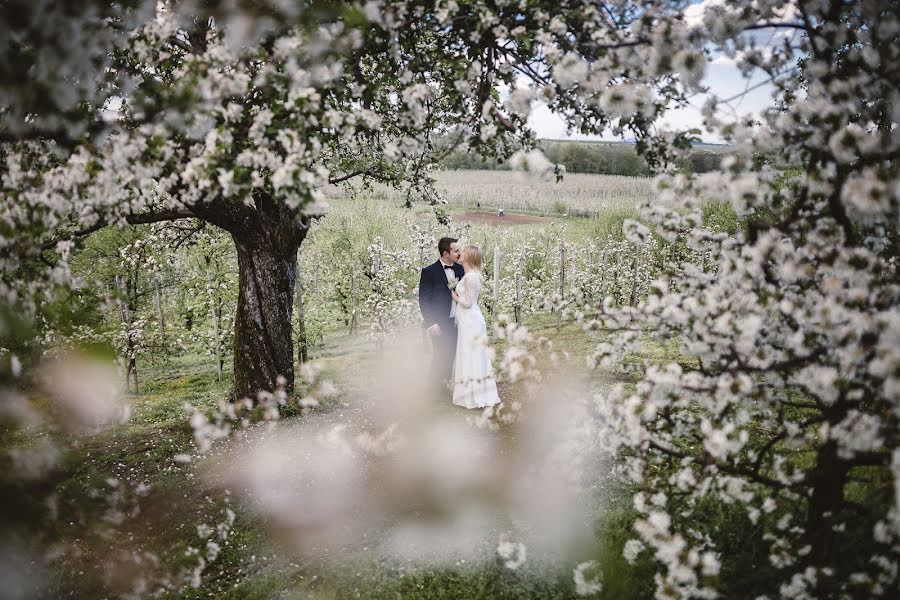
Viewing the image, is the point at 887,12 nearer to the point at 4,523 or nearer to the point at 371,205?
the point at 4,523

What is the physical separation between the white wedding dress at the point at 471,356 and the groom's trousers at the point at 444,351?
28 centimetres

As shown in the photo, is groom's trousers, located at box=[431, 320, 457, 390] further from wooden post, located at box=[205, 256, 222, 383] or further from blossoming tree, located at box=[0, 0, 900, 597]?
wooden post, located at box=[205, 256, 222, 383]

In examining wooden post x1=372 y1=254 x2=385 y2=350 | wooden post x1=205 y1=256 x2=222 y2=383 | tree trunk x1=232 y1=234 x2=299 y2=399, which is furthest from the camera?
Answer: wooden post x1=372 y1=254 x2=385 y2=350

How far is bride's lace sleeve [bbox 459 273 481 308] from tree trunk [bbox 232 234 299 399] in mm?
2836

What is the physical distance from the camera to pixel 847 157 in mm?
2752

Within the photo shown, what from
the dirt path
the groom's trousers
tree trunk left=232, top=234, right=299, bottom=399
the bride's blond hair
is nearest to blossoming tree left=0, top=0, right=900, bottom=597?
tree trunk left=232, top=234, right=299, bottom=399

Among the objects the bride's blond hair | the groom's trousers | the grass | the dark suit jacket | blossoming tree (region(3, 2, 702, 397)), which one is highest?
blossoming tree (region(3, 2, 702, 397))

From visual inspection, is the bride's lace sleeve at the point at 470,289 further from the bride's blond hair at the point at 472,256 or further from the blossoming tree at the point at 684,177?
the blossoming tree at the point at 684,177

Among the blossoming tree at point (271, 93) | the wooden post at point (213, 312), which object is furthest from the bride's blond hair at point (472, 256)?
the wooden post at point (213, 312)

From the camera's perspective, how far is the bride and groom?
8.53 m

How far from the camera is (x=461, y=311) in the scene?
8.72m

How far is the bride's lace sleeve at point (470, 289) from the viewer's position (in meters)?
8.47

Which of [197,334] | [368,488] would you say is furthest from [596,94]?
[197,334]

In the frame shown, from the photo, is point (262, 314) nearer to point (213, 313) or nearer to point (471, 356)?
point (471, 356)
